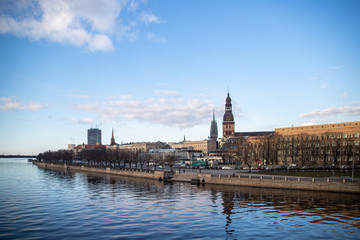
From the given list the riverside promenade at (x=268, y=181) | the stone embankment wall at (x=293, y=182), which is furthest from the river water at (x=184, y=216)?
the riverside promenade at (x=268, y=181)

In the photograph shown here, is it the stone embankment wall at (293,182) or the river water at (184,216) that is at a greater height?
the stone embankment wall at (293,182)

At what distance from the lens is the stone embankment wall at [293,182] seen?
55906 millimetres

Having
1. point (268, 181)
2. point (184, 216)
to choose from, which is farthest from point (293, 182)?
point (184, 216)

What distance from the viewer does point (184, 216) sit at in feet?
130

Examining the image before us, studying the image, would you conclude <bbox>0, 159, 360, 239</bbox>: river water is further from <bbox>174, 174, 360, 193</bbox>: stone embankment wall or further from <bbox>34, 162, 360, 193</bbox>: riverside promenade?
<bbox>34, 162, 360, 193</bbox>: riverside promenade

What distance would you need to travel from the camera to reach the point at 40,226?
116 feet

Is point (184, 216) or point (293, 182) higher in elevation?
point (293, 182)

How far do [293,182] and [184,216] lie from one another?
29.9 meters

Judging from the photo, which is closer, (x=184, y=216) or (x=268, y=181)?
(x=184, y=216)

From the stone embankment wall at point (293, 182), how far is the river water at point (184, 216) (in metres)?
2.10

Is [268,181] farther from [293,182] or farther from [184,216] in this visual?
[184,216]

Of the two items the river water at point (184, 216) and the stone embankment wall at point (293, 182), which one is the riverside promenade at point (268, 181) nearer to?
the stone embankment wall at point (293, 182)

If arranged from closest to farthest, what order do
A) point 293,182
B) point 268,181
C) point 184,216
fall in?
1. point 184,216
2. point 293,182
3. point 268,181

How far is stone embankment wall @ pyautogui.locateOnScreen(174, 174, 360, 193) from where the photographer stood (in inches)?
2201
